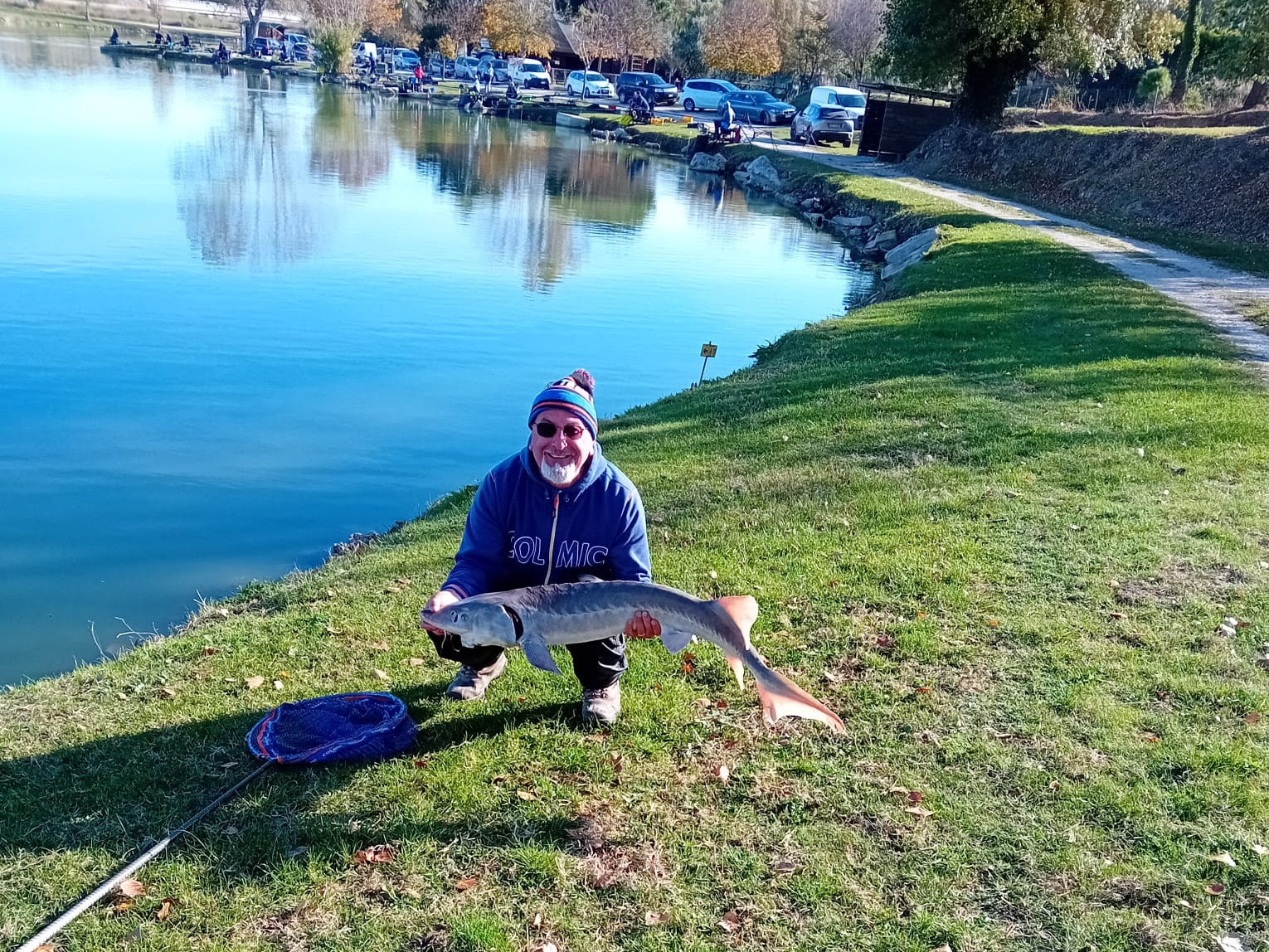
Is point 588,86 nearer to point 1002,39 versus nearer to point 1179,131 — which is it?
point 1002,39

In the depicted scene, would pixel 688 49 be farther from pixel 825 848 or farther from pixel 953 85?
pixel 825 848

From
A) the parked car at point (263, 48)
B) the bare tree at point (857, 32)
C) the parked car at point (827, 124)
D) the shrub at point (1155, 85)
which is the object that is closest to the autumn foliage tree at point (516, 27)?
the parked car at point (263, 48)

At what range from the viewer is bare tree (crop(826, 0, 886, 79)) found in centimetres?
7269

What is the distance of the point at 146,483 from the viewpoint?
12312 mm

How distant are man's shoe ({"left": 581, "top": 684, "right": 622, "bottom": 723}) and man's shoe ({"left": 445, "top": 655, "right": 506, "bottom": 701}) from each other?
2.07 ft

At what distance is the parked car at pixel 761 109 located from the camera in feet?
199

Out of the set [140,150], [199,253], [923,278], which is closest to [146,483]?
[199,253]

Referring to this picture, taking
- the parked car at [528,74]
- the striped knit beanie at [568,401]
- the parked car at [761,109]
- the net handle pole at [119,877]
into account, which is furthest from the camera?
the parked car at [528,74]

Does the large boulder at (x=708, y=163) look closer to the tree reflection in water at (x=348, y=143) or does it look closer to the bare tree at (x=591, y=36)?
the tree reflection in water at (x=348, y=143)

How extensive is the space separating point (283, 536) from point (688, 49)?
8301 centimetres

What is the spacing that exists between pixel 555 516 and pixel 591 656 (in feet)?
2.85

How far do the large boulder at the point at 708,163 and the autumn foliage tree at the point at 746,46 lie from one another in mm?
27585

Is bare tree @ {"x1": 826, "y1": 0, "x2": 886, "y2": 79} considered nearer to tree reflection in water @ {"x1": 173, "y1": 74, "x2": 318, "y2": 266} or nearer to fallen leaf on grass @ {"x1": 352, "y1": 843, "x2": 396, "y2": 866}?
tree reflection in water @ {"x1": 173, "y1": 74, "x2": 318, "y2": 266}

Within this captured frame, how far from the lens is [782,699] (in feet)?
14.9
